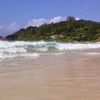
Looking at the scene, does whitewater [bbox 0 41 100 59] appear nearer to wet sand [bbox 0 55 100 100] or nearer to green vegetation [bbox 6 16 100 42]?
wet sand [bbox 0 55 100 100]

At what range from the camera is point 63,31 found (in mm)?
75312

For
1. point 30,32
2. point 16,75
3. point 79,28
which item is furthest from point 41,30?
point 16,75

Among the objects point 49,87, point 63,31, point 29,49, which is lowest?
point 49,87

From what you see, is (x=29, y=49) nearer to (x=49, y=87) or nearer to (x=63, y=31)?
(x=49, y=87)

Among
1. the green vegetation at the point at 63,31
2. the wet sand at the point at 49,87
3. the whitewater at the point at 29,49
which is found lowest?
the wet sand at the point at 49,87

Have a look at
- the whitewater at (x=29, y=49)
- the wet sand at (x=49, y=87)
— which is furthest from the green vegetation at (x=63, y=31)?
the wet sand at (x=49, y=87)

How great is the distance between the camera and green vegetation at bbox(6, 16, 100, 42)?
227ft

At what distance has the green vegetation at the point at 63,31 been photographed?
69.3m

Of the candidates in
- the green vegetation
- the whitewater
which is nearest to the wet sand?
the whitewater

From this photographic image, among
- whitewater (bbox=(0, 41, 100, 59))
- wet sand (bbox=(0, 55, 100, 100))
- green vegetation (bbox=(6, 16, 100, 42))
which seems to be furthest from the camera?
green vegetation (bbox=(6, 16, 100, 42))

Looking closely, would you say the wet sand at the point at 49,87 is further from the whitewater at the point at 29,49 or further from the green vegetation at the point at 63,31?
the green vegetation at the point at 63,31

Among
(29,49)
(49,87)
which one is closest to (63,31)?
(29,49)

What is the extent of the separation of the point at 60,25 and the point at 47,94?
7404 cm

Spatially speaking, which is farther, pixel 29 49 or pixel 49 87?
pixel 29 49
